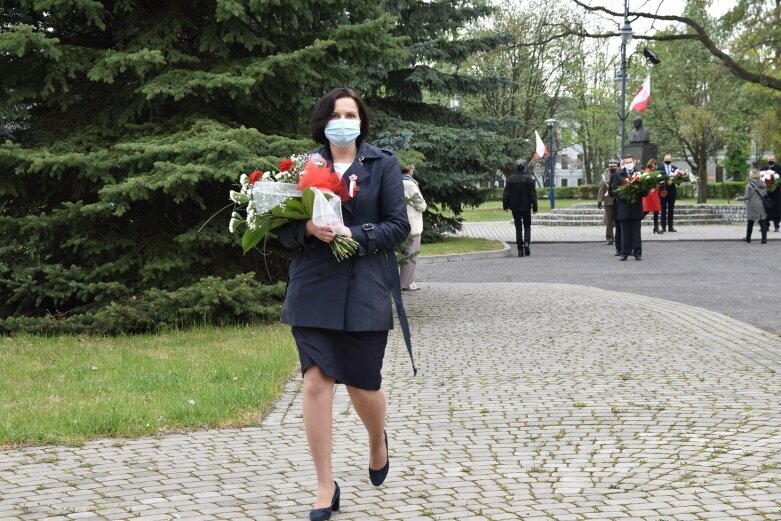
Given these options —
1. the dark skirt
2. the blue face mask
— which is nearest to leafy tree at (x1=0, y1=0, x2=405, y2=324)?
the blue face mask

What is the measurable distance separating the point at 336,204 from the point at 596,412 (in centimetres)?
298

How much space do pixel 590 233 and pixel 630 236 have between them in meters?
11.2

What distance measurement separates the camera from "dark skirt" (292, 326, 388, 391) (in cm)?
466

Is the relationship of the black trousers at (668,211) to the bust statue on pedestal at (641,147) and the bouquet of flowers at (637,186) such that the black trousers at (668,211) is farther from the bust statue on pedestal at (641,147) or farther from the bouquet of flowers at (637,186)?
the bouquet of flowers at (637,186)

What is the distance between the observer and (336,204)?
4.65 m

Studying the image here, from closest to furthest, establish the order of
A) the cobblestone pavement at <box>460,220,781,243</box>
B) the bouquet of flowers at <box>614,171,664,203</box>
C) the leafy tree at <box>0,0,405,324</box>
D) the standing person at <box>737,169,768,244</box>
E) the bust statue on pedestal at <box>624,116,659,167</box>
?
the leafy tree at <box>0,0,405,324</box>
the bouquet of flowers at <box>614,171,664,203</box>
the standing person at <box>737,169,768,244</box>
the cobblestone pavement at <box>460,220,781,243</box>
the bust statue on pedestal at <box>624,116,659,167</box>

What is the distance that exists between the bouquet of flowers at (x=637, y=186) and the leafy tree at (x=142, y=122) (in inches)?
382

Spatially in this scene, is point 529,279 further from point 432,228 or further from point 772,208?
point 772,208

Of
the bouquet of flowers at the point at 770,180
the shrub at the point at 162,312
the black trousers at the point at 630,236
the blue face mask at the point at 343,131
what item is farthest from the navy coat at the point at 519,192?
the blue face mask at the point at 343,131

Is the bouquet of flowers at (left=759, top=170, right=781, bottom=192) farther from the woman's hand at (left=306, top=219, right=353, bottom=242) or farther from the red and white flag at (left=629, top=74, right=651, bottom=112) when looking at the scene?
the woman's hand at (left=306, top=219, right=353, bottom=242)

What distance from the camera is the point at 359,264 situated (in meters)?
4.74

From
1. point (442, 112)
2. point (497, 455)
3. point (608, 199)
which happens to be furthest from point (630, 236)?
point (497, 455)

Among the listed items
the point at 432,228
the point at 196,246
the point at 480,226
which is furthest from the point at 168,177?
the point at 480,226

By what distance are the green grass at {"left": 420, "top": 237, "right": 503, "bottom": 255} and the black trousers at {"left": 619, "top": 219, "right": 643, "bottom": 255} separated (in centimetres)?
405
